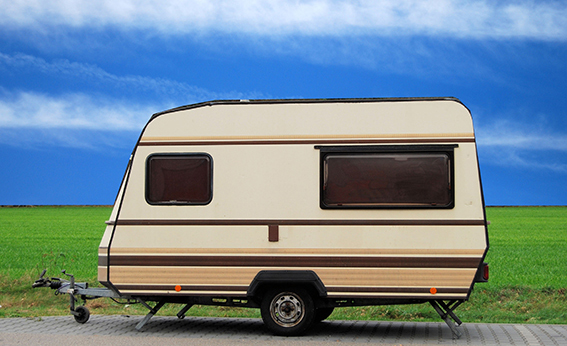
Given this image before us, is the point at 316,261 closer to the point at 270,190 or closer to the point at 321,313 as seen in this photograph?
the point at 270,190

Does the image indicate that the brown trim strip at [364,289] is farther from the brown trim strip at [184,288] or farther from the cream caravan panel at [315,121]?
the cream caravan panel at [315,121]

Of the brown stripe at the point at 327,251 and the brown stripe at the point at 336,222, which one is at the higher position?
the brown stripe at the point at 336,222

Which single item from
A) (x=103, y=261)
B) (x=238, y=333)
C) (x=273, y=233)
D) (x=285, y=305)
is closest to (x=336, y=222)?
(x=273, y=233)

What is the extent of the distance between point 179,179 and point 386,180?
2.80 metres

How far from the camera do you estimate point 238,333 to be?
334 inches

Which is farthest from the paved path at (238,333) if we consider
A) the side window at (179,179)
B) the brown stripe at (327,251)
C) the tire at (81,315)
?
the side window at (179,179)

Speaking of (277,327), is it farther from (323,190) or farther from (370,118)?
(370,118)

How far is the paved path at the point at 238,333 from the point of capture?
25.6 ft

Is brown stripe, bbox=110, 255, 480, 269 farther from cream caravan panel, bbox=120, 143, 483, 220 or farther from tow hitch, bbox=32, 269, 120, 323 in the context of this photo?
tow hitch, bbox=32, 269, 120, 323

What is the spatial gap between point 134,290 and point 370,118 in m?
3.98

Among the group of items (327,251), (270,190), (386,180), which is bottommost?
(327,251)

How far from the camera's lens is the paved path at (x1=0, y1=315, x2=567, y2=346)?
7809 mm

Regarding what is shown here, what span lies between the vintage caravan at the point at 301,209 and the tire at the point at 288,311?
1cm

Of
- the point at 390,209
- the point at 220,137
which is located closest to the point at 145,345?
the point at 220,137
